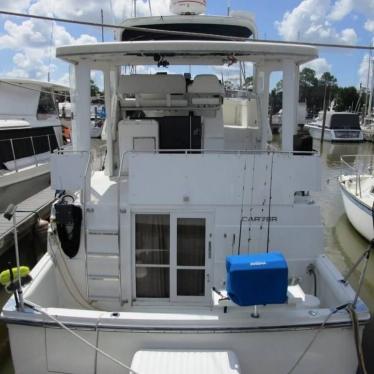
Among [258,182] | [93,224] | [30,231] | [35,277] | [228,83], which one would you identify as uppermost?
[228,83]

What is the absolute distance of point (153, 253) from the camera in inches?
182

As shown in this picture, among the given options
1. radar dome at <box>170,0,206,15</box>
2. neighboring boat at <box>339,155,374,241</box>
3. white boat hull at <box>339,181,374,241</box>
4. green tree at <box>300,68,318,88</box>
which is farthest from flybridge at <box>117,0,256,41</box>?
green tree at <box>300,68,318,88</box>

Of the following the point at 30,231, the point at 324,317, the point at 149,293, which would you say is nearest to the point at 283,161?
the point at 324,317

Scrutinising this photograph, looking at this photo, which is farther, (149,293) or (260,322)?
(149,293)

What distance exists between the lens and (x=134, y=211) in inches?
179

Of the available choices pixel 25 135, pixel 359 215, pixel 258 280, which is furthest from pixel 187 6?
pixel 25 135

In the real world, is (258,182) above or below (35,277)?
above

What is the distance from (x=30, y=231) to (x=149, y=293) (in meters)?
5.18

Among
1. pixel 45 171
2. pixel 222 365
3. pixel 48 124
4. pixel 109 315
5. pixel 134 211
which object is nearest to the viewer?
pixel 222 365

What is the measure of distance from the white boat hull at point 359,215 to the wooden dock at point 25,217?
7631 mm

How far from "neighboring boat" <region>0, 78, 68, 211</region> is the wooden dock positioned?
882mm

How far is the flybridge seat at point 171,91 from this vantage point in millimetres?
5996

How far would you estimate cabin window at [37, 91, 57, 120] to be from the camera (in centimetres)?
1478

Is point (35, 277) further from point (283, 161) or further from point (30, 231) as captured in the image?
point (30, 231)
